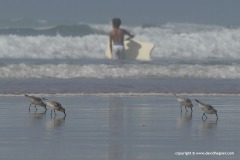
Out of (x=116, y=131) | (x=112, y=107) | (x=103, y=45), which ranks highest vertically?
(x=103, y=45)

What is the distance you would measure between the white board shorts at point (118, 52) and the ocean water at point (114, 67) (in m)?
0.80

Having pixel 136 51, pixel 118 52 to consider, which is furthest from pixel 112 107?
pixel 136 51

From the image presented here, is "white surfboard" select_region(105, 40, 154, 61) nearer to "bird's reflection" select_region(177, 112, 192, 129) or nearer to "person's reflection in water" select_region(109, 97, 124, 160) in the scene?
"person's reflection in water" select_region(109, 97, 124, 160)

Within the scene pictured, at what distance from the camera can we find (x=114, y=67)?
22828mm

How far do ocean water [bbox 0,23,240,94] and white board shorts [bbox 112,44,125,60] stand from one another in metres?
0.80

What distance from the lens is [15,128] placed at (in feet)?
41.9

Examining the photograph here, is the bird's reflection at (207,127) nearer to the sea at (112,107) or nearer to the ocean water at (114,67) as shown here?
the sea at (112,107)

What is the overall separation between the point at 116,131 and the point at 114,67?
1025 centimetres

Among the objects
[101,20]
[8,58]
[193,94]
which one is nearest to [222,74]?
[193,94]

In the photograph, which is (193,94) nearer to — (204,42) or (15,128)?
(15,128)

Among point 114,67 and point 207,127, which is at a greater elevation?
point 114,67

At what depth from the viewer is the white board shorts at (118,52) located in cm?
2660

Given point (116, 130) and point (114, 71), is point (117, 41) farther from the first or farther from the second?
point (116, 130)

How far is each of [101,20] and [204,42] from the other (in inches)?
474
